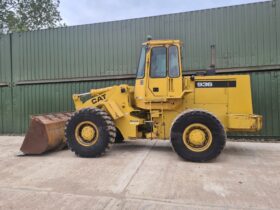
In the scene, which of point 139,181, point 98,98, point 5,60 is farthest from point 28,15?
point 139,181

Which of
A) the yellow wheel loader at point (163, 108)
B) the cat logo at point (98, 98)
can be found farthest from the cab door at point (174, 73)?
the cat logo at point (98, 98)

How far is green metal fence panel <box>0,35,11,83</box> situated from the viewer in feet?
33.5

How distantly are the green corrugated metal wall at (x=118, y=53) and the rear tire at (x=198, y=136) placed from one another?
10.7ft

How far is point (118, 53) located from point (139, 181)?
229 inches

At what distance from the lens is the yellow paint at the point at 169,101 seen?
5770 mm

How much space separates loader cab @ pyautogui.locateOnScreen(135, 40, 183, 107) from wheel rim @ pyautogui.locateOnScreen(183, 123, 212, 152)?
86 centimetres

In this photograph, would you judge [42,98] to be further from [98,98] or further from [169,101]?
[169,101]

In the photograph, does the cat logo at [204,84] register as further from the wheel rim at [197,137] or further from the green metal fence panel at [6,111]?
the green metal fence panel at [6,111]

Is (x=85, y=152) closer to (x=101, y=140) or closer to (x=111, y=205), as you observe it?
(x=101, y=140)

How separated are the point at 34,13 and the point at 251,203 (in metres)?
21.7

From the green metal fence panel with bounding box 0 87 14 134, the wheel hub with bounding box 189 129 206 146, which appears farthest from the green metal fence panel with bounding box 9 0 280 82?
the wheel hub with bounding box 189 129 206 146

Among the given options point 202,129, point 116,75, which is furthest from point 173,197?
point 116,75

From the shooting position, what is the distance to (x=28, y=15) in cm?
2017

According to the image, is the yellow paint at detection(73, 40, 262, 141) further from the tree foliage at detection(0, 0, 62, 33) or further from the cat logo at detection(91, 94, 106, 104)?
the tree foliage at detection(0, 0, 62, 33)
